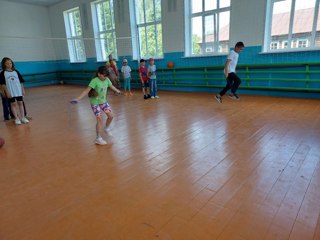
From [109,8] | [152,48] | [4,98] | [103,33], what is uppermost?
[109,8]

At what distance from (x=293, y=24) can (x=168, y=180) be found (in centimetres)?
592

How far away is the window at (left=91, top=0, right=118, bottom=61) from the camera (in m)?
10.8

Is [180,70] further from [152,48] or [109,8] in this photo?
[109,8]

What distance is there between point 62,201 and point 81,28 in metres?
11.9

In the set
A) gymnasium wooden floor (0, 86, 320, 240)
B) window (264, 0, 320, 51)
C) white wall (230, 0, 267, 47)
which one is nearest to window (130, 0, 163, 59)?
white wall (230, 0, 267, 47)

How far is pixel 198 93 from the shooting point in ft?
26.4

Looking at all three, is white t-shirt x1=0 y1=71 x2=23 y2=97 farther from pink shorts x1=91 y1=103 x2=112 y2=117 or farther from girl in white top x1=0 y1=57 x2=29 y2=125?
pink shorts x1=91 y1=103 x2=112 y2=117

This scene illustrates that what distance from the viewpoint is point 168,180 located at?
2420 millimetres

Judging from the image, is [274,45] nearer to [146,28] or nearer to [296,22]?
[296,22]

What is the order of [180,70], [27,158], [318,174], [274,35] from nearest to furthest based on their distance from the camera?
[318,174] < [27,158] < [274,35] < [180,70]

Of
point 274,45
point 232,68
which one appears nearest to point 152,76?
point 232,68

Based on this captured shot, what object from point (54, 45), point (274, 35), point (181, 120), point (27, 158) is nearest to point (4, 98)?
point (27, 158)

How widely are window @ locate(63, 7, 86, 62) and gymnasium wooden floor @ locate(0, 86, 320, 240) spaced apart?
9328 millimetres

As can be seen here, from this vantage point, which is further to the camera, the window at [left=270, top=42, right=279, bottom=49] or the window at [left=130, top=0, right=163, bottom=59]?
the window at [left=130, top=0, right=163, bottom=59]
